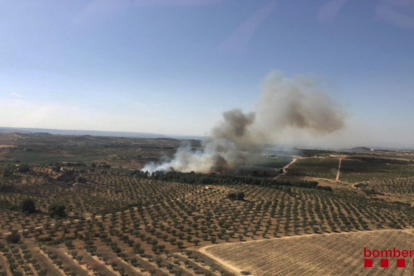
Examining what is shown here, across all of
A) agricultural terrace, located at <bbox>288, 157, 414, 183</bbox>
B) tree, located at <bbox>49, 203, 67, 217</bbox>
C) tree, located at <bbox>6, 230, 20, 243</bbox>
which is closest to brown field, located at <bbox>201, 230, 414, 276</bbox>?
tree, located at <bbox>6, 230, 20, 243</bbox>

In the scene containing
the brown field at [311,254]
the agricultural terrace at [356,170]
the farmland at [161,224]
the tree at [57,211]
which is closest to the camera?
the farmland at [161,224]

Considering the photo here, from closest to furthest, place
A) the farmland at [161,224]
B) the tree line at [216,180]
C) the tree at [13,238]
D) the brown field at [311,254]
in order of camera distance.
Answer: the farmland at [161,224]
the brown field at [311,254]
the tree at [13,238]
the tree line at [216,180]

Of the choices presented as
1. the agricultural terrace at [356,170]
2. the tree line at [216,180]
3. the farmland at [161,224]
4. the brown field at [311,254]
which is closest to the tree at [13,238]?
the farmland at [161,224]

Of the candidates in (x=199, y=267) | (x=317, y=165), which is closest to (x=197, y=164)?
(x=317, y=165)

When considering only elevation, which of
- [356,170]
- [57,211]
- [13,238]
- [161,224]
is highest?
[356,170]

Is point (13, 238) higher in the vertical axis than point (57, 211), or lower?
higher

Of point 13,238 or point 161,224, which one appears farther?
point 161,224

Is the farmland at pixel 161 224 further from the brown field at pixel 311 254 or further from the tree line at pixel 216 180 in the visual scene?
the tree line at pixel 216 180

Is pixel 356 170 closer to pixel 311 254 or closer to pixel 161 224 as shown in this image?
pixel 311 254

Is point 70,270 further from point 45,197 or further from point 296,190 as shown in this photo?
point 296,190

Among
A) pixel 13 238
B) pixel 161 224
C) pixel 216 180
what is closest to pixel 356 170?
pixel 216 180
